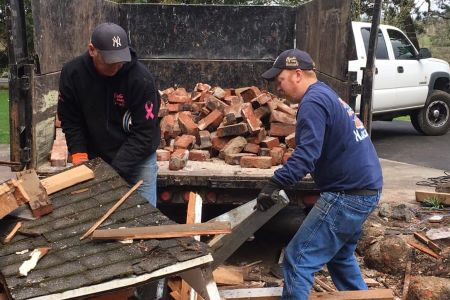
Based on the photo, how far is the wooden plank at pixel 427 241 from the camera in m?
5.24

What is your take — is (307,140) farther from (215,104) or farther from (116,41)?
(215,104)

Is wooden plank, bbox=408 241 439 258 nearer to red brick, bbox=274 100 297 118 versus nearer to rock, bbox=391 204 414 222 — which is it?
rock, bbox=391 204 414 222

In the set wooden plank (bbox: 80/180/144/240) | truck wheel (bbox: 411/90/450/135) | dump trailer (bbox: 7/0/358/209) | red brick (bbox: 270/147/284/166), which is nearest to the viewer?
wooden plank (bbox: 80/180/144/240)

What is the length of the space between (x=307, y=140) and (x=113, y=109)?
1338 millimetres

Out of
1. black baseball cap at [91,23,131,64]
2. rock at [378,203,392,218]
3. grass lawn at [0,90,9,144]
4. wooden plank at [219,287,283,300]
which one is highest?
black baseball cap at [91,23,131,64]

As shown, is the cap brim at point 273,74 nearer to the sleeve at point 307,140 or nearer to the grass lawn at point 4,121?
the sleeve at point 307,140

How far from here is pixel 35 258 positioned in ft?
8.79

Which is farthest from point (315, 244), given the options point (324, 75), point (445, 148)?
point (445, 148)

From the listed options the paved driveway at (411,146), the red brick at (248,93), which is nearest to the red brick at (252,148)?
the red brick at (248,93)

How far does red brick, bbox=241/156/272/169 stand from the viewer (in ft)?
16.6

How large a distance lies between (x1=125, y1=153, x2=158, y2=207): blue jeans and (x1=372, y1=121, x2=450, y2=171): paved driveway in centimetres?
649

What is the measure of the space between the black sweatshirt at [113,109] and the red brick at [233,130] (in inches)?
56.0

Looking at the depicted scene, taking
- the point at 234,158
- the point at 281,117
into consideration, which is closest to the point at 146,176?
the point at 234,158

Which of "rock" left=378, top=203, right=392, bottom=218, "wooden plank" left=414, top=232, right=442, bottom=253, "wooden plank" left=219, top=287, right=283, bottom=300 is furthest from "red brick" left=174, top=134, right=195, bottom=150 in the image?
"rock" left=378, top=203, right=392, bottom=218
